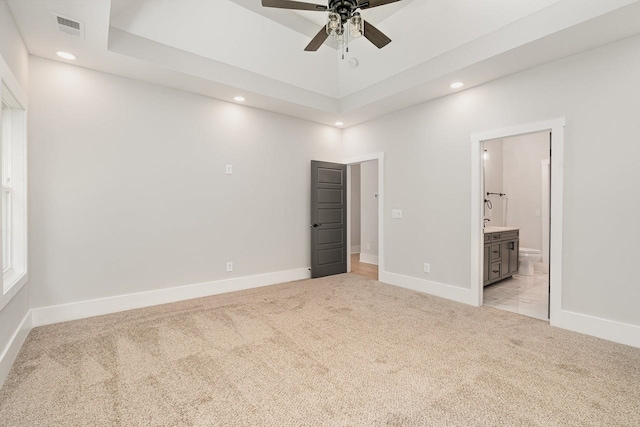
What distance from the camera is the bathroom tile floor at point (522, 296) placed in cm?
368

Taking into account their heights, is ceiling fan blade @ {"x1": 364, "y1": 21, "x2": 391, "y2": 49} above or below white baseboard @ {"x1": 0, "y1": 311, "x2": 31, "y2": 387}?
above

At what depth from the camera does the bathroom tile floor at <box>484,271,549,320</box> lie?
368 cm

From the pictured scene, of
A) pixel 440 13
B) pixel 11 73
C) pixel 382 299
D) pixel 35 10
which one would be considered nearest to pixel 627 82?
pixel 440 13

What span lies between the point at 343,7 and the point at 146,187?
3.00m

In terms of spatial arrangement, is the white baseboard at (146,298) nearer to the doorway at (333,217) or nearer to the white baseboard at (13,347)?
the white baseboard at (13,347)

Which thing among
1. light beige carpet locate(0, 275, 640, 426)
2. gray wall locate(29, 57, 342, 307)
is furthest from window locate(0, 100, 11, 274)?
light beige carpet locate(0, 275, 640, 426)

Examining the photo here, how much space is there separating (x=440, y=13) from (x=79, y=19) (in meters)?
3.37

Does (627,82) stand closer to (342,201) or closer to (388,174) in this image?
(388,174)

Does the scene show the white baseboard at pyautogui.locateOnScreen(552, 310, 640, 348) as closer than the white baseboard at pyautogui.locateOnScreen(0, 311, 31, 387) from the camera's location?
No

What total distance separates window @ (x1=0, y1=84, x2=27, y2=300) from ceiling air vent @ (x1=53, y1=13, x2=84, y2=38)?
32.1 inches

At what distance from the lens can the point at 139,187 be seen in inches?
147

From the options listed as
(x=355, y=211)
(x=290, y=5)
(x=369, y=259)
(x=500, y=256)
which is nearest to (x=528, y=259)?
(x=500, y=256)

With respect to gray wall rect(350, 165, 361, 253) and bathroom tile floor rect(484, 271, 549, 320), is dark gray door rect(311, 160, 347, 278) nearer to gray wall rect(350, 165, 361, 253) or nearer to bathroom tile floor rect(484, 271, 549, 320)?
bathroom tile floor rect(484, 271, 549, 320)

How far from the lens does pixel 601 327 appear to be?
288cm
